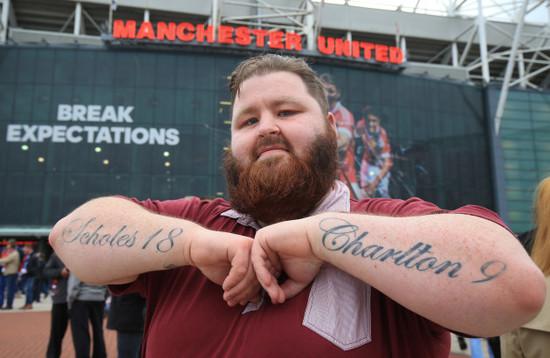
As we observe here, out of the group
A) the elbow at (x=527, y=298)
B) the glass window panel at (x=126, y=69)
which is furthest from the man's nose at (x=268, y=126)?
the glass window panel at (x=126, y=69)

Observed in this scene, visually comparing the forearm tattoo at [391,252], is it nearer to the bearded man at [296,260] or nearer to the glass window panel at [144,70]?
the bearded man at [296,260]

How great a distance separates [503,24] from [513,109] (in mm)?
12012

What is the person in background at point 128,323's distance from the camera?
174 inches

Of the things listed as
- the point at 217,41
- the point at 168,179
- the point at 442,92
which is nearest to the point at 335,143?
the point at 168,179

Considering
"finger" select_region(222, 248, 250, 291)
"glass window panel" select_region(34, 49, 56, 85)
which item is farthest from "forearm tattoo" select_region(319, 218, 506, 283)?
"glass window panel" select_region(34, 49, 56, 85)

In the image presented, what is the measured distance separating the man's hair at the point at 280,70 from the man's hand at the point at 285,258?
70cm

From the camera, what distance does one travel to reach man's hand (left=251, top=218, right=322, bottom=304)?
3.82 feet

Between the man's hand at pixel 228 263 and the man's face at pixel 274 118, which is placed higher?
the man's face at pixel 274 118

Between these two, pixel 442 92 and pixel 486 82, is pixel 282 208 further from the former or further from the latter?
pixel 486 82

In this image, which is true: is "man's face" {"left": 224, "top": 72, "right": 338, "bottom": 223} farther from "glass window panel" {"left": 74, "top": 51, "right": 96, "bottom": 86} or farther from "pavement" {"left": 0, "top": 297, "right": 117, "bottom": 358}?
"glass window panel" {"left": 74, "top": 51, "right": 96, "bottom": 86}

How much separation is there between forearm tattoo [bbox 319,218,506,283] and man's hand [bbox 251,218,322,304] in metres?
0.07

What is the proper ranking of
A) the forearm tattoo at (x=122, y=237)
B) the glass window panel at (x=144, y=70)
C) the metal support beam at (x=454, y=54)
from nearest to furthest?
the forearm tattoo at (x=122, y=237)
the glass window panel at (x=144, y=70)
the metal support beam at (x=454, y=54)

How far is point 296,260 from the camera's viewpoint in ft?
3.91

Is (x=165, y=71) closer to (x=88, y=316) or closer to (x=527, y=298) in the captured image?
(x=88, y=316)
